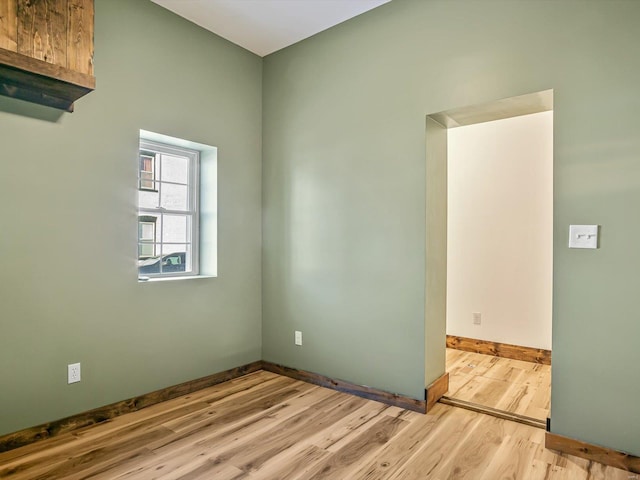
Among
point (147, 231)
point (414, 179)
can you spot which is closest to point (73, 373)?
point (147, 231)

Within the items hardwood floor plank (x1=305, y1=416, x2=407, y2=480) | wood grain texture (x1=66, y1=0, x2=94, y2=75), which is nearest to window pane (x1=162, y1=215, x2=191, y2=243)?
wood grain texture (x1=66, y1=0, x2=94, y2=75)

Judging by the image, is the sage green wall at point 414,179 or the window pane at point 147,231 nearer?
the sage green wall at point 414,179

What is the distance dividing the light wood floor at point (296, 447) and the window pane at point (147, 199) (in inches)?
59.7

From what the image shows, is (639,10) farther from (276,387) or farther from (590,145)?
(276,387)

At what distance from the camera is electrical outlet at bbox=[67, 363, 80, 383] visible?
250 centimetres

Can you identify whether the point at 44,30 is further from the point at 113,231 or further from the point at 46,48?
the point at 113,231

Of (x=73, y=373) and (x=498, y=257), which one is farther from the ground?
(x=498, y=257)

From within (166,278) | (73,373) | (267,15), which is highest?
(267,15)

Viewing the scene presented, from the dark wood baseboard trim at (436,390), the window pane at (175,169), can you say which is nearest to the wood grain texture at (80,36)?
the window pane at (175,169)

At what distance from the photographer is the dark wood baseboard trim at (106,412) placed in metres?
2.29

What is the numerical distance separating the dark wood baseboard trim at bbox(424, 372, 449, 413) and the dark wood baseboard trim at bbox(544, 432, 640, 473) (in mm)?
745

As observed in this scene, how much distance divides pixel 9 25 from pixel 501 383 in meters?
4.01

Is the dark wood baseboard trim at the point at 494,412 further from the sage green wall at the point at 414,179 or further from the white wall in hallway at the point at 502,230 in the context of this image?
the white wall in hallway at the point at 502,230

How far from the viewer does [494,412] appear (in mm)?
2764
